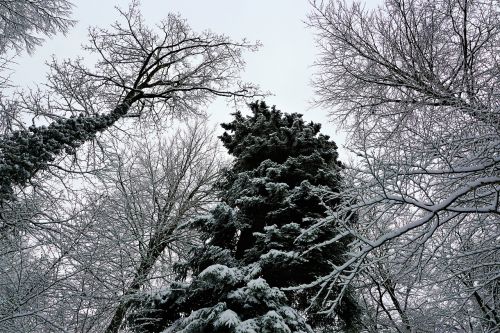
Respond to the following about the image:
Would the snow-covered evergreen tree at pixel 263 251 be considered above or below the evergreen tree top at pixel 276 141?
below

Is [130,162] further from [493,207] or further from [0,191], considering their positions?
[493,207]

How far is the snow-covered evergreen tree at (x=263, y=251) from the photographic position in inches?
185

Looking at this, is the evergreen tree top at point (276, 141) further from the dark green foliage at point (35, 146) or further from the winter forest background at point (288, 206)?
the dark green foliage at point (35, 146)

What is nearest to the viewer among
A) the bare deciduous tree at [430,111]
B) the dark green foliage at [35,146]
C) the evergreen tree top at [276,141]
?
the bare deciduous tree at [430,111]

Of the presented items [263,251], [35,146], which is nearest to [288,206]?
[263,251]

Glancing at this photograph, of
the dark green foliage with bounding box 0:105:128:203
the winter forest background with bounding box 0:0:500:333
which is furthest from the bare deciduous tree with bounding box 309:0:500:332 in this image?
the dark green foliage with bounding box 0:105:128:203

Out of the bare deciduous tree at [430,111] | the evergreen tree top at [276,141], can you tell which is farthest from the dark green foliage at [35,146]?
the bare deciduous tree at [430,111]

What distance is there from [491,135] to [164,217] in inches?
263

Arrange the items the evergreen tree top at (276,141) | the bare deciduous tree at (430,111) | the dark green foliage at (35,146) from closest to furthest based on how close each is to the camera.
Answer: the bare deciduous tree at (430,111) < the dark green foliage at (35,146) < the evergreen tree top at (276,141)

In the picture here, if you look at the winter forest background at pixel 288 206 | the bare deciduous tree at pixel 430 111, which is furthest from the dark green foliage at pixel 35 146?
the bare deciduous tree at pixel 430 111

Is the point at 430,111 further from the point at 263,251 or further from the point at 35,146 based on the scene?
the point at 35,146

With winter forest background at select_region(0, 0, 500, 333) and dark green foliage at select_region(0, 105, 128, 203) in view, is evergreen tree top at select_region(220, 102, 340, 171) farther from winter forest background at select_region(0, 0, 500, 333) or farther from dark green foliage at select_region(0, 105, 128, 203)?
dark green foliage at select_region(0, 105, 128, 203)

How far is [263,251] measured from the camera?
5625mm

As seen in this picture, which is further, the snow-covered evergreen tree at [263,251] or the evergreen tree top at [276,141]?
the evergreen tree top at [276,141]
